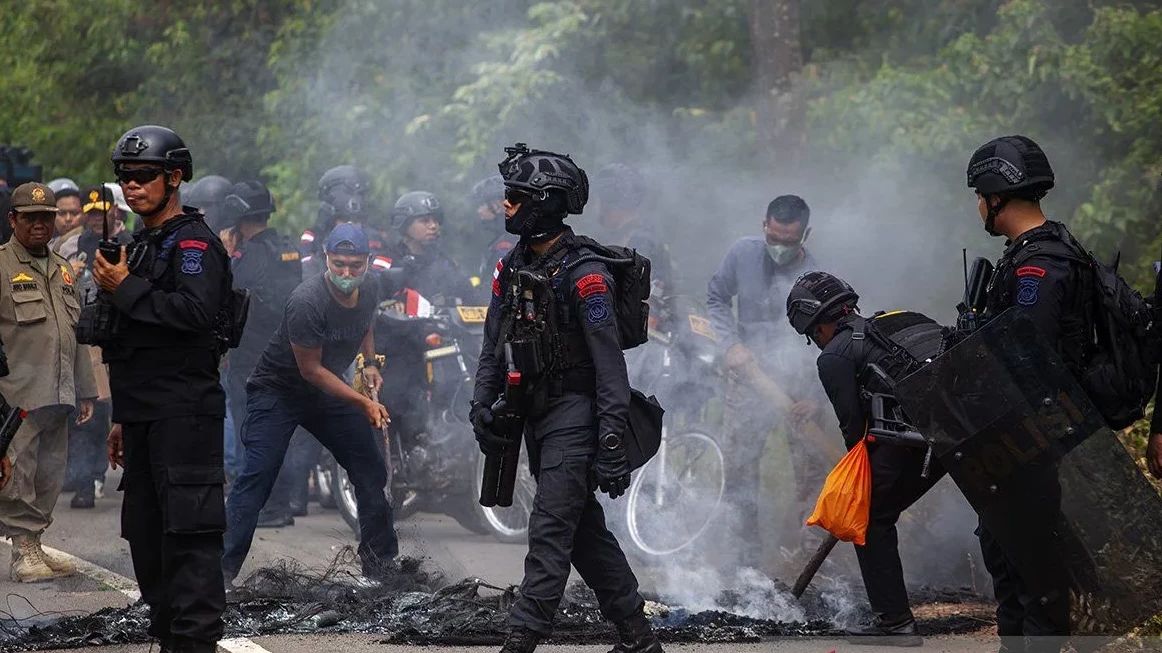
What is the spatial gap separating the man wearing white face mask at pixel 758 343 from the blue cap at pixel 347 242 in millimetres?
2185

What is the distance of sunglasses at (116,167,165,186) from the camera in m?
5.95

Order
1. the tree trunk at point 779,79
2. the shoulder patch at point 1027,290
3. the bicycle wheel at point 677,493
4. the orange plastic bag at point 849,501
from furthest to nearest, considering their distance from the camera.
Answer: the tree trunk at point 779,79 < the bicycle wheel at point 677,493 < the orange plastic bag at point 849,501 < the shoulder patch at point 1027,290

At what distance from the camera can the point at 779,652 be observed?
6.73 meters

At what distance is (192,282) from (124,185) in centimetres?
50

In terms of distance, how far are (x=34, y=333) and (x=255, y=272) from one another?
8.50 feet

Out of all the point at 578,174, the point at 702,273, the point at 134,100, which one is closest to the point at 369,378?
the point at 578,174

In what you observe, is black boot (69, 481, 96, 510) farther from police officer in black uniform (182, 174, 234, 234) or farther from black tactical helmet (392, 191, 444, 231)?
black tactical helmet (392, 191, 444, 231)

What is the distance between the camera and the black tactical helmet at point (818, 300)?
7.17m

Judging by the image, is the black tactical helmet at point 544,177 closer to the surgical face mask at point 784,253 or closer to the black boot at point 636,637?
the black boot at point 636,637

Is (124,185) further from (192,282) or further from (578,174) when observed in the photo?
(578,174)

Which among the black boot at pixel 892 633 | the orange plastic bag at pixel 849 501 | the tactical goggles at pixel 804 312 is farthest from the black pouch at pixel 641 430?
the black boot at pixel 892 633

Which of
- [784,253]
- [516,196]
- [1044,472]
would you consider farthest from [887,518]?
[784,253]

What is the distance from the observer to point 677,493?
9320 mm

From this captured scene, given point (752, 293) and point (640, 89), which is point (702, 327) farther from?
point (640, 89)
